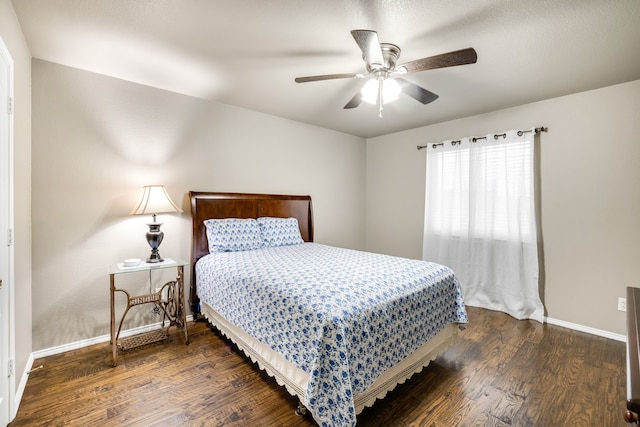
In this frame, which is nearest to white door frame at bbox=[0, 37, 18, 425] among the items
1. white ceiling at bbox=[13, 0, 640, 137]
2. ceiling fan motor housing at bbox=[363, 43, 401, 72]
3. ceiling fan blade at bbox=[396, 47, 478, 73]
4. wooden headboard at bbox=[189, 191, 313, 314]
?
white ceiling at bbox=[13, 0, 640, 137]

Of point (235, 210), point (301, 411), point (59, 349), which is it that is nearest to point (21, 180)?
point (59, 349)

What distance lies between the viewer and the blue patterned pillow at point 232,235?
3021 millimetres

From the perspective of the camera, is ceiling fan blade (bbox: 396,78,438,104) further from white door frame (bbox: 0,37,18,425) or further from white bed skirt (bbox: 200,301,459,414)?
white door frame (bbox: 0,37,18,425)

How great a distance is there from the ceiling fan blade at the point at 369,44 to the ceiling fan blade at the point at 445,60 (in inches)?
9.2

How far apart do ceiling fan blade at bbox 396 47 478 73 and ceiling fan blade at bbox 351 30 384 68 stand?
0.76ft

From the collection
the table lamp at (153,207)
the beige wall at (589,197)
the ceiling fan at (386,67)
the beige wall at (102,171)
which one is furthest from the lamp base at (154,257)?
the beige wall at (589,197)

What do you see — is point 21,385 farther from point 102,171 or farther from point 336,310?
point 336,310

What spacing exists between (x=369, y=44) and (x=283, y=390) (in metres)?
2.27

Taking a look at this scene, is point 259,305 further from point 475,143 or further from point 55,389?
point 475,143

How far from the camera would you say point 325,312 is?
154 centimetres

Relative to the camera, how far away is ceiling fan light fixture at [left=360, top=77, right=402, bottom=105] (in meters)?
2.24

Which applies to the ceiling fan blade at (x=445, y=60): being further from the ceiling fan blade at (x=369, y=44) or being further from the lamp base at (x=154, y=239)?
the lamp base at (x=154, y=239)

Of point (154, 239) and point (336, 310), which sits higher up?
point (154, 239)

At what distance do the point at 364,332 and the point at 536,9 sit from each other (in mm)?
2138
